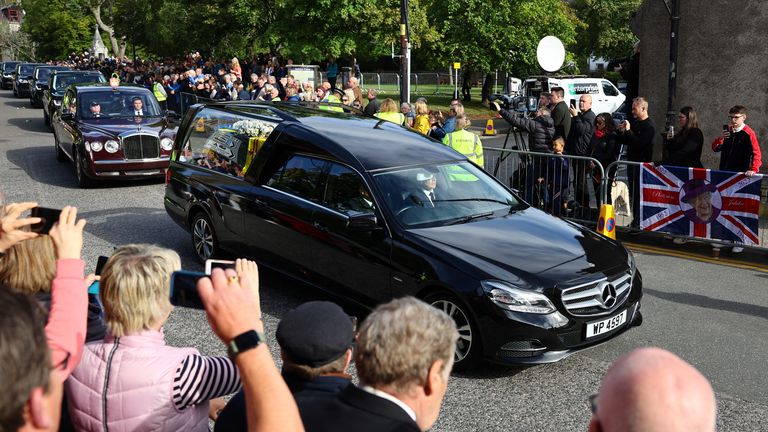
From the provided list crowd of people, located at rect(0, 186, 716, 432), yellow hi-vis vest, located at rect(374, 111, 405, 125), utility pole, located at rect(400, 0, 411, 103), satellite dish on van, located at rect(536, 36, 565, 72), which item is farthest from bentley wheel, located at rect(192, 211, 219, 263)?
satellite dish on van, located at rect(536, 36, 565, 72)

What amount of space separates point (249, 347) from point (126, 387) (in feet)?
3.59

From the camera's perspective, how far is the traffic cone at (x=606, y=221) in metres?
9.28

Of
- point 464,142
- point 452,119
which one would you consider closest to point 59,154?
point 452,119

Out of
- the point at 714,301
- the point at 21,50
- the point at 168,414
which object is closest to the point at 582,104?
the point at 714,301

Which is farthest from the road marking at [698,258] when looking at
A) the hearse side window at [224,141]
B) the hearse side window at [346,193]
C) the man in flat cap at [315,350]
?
the man in flat cap at [315,350]

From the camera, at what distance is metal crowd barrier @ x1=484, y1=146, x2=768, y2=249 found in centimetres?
1006

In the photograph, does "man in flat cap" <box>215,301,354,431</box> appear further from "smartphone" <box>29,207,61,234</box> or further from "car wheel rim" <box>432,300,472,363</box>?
"car wheel rim" <box>432,300,472,363</box>

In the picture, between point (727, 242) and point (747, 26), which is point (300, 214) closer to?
point (727, 242)

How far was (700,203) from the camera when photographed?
933 centimetres

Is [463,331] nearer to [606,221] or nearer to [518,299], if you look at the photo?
[518,299]

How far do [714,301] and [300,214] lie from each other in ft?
13.9

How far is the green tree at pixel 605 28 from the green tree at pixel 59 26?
4479cm

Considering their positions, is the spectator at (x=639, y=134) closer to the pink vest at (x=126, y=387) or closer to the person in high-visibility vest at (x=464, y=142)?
the person in high-visibility vest at (x=464, y=142)

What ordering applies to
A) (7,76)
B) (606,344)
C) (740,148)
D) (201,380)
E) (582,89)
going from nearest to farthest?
(201,380) < (606,344) < (740,148) < (582,89) < (7,76)
